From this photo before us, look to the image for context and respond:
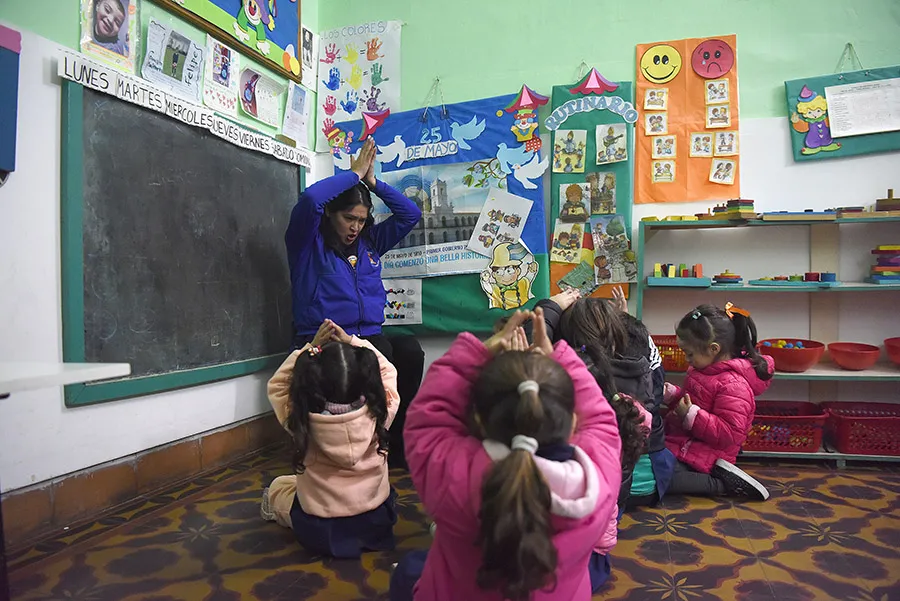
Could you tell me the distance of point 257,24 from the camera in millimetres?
3002

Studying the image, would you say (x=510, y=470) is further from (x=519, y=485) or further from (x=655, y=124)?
(x=655, y=124)

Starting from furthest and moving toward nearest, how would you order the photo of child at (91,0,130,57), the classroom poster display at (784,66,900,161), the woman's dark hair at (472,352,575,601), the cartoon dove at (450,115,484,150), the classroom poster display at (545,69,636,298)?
1. the cartoon dove at (450,115,484,150)
2. the classroom poster display at (545,69,636,298)
3. the classroom poster display at (784,66,900,161)
4. the photo of child at (91,0,130,57)
5. the woman's dark hair at (472,352,575,601)

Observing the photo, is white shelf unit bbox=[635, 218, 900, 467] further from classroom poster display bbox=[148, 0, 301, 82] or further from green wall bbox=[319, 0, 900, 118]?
classroom poster display bbox=[148, 0, 301, 82]

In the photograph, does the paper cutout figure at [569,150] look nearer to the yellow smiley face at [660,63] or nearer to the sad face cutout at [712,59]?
the yellow smiley face at [660,63]

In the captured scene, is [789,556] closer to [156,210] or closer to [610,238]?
[610,238]

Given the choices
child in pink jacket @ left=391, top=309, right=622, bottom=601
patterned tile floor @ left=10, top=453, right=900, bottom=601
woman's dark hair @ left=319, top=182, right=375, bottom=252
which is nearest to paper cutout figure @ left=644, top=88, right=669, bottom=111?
woman's dark hair @ left=319, top=182, right=375, bottom=252

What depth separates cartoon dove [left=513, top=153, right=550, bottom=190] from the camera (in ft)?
10.5

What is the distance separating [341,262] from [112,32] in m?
1.32

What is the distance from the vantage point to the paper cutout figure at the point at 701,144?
301 centimetres

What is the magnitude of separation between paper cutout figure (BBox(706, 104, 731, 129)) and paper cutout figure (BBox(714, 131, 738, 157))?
47 mm

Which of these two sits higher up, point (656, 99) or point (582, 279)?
point (656, 99)

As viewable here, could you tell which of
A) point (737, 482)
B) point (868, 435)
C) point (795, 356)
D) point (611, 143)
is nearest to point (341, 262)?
point (611, 143)

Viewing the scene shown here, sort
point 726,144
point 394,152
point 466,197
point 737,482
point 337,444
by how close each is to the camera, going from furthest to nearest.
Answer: point 394,152, point 466,197, point 726,144, point 737,482, point 337,444

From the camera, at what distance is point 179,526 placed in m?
2.08
